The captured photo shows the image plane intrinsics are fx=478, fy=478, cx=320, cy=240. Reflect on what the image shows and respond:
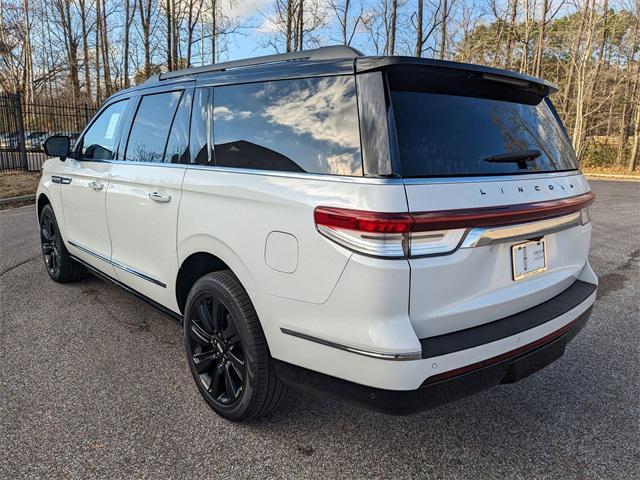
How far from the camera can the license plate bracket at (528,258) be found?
209cm

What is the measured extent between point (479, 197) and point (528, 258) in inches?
17.7

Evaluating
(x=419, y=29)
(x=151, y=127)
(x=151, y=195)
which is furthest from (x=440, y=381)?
(x=419, y=29)

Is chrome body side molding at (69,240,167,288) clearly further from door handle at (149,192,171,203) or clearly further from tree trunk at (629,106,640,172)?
tree trunk at (629,106,640,172)

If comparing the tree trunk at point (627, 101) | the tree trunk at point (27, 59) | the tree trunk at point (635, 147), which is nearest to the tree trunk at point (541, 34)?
the tree trunk at point (627, 101)

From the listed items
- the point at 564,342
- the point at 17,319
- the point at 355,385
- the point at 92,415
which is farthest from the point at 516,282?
the point at 17,319

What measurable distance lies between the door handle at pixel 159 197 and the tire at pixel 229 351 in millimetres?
580

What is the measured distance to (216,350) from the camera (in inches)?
103

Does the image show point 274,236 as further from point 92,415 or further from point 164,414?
point 92,415

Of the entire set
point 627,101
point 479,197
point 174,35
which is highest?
point 174,35

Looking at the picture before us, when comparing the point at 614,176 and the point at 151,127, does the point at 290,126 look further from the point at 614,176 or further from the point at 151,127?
the point at 614,176

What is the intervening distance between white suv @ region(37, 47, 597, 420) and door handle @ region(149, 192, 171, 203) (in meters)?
0.01

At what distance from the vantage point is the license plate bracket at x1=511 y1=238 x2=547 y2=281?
82.4 inches

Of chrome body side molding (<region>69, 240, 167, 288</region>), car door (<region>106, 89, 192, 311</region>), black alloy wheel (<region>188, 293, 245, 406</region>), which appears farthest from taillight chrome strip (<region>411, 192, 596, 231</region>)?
chrome body side molding (<region>69, 240, 167, 288</region>)

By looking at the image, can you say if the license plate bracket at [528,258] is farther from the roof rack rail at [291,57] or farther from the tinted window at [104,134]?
the tinted window at [104,134]
